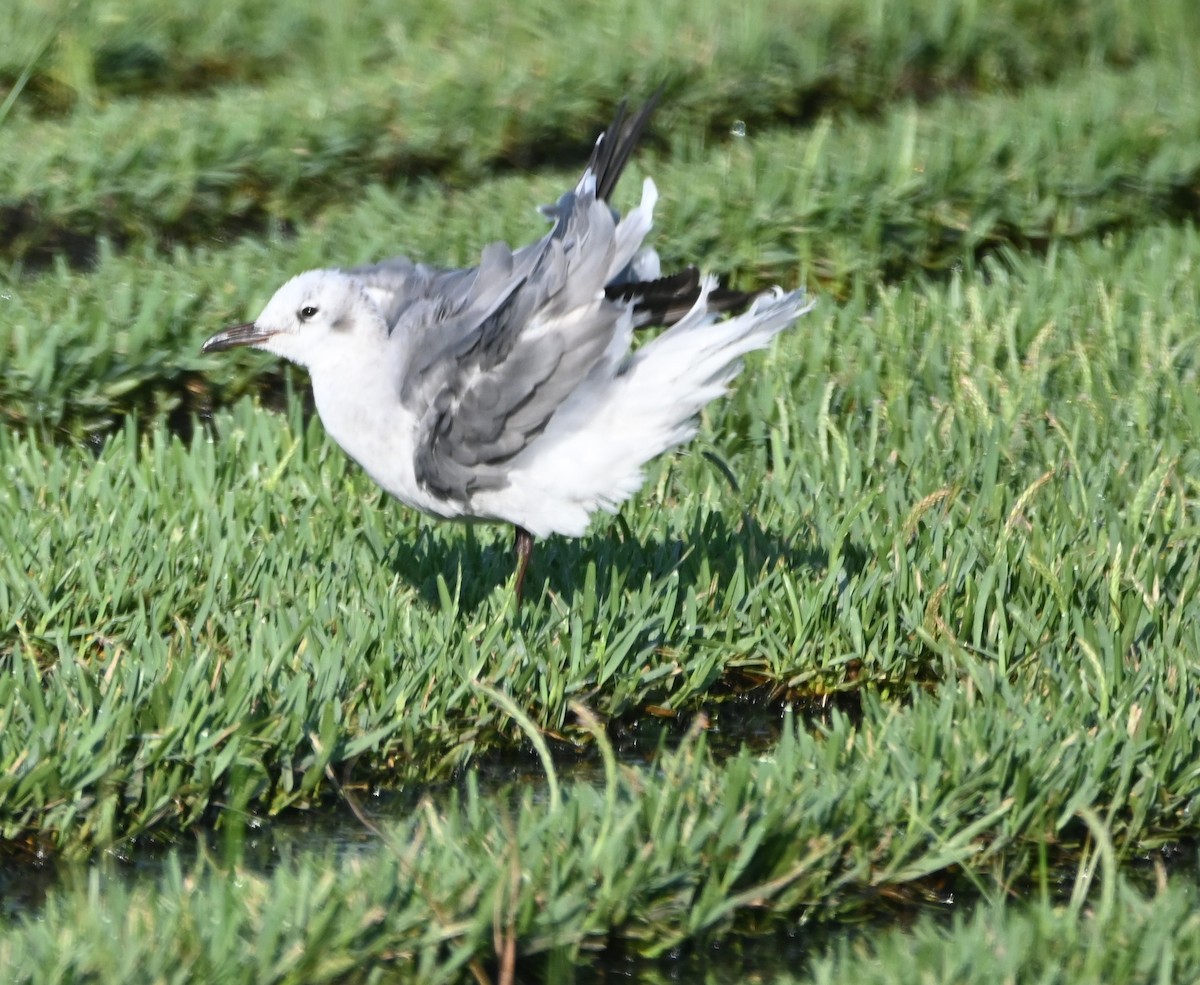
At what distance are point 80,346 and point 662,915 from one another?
8.83 ft

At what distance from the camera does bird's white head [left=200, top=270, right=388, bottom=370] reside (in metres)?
3.35

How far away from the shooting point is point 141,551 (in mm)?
3631

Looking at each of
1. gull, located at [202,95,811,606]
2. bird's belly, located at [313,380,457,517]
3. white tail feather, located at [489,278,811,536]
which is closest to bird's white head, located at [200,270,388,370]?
gull, located at [202,95,811,606]

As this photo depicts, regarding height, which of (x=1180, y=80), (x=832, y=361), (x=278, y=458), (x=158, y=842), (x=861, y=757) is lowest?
(x=158, y=842)

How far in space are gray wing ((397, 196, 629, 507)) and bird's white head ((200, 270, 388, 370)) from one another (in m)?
0.20

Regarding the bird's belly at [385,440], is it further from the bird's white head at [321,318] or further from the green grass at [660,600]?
the green grass at [660,600]

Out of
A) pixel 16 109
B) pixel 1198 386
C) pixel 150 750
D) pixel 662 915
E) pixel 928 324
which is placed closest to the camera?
pixel 662 915

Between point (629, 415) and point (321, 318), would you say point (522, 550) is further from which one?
point (321, 318)

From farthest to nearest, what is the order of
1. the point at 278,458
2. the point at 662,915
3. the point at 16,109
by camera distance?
the point at 16,109, the point at 278,458, the point at 662,915

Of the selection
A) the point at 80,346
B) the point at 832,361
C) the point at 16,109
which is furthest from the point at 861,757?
the point at 16,109

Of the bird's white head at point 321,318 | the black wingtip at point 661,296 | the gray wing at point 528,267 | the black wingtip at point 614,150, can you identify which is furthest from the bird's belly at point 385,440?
the black wingtip at point 614,150

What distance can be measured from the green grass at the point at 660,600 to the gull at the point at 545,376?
1.19 feet

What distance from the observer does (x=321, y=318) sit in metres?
3.37

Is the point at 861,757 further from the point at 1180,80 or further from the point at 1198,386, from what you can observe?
the point at 1180,80
